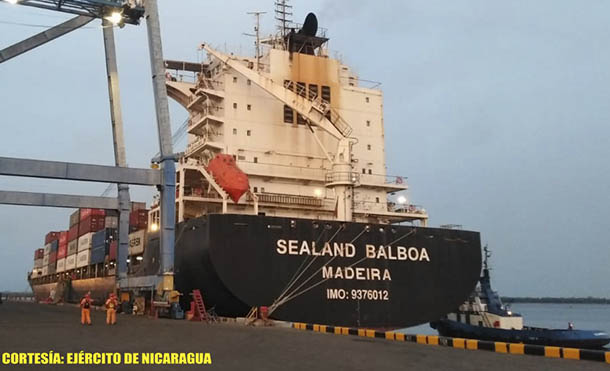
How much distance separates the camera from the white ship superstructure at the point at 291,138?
2464 centimetres

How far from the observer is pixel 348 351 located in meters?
11.6

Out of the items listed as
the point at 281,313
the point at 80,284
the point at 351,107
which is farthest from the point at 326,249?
the point at 80,284

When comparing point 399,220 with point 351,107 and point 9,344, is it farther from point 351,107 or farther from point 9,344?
point 9,344

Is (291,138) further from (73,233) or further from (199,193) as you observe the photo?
(73,233)

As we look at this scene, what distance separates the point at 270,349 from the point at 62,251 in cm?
4530

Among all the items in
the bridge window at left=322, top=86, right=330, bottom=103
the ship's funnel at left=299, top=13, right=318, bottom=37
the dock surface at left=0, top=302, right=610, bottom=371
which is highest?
the ship's funnel at left=299, top=13, right=318, bottom=37

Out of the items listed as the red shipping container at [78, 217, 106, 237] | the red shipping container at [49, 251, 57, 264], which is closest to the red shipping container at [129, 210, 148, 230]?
the red shipping container at [78, 217, 106, 237]

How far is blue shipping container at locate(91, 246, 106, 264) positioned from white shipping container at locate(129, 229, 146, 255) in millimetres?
4856

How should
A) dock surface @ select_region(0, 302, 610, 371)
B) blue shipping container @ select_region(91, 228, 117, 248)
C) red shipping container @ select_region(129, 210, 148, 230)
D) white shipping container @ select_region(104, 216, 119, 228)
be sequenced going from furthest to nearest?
1. white shipping container @ select_region(104, 216, 119, 228)
2. blue shipping container @ select_region(91, 228, 117, 248)
3. red shipping container @ select_region(129, 210, 148, 230)
4. dock surface @ select_region(0, 302, 610, 371)

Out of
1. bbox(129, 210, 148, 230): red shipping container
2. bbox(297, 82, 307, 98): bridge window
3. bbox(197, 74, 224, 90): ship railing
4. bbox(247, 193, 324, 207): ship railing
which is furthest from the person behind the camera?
bbox(129, 210, 148, 230): red shipping container

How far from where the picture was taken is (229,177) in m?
22.2

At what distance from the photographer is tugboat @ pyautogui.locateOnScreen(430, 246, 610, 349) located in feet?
74.6

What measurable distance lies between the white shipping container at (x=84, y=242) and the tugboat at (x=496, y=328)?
26.6 metres

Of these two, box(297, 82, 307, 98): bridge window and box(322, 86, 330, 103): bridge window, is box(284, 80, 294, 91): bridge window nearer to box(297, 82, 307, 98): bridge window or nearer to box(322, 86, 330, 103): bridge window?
box(297, 82, 307, 98): bridge window
